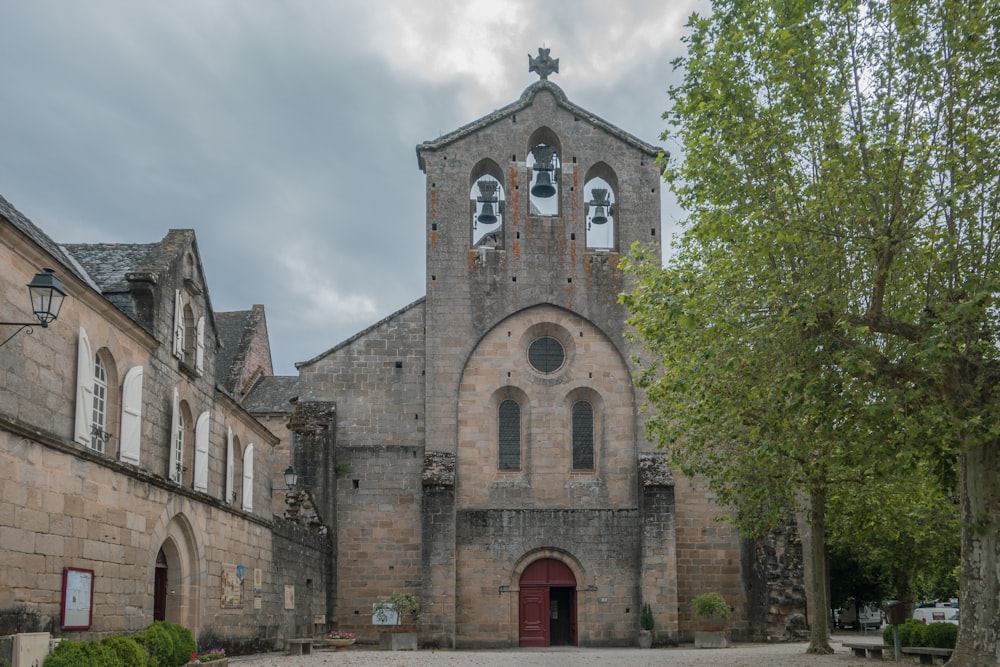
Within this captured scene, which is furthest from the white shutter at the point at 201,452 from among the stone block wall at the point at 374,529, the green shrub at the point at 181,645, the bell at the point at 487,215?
the bell at the point at 487,215

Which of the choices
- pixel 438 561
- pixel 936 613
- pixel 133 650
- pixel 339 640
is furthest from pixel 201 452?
pixel 936 613

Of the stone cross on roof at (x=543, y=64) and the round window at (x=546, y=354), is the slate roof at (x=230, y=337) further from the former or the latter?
the stone cross on roof at (x=543, y=64)

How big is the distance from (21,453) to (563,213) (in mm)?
19529

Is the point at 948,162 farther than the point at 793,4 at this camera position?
No

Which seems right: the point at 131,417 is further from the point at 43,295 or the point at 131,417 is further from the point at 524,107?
the point at 524,107

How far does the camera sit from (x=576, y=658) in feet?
70.1

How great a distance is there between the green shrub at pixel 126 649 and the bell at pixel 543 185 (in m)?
19.5

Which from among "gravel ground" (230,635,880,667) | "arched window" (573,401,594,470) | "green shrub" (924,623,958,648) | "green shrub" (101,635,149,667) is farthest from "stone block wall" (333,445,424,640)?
"green shrub" (101,635,149,667)

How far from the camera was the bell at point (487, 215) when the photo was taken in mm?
29203

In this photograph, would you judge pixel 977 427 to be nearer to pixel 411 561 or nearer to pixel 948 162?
pixel 948 162

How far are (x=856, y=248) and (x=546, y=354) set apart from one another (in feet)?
49.3

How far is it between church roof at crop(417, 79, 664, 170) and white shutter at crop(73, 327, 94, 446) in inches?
661

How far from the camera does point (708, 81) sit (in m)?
16.1

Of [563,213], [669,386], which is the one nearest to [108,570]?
[669,386]
